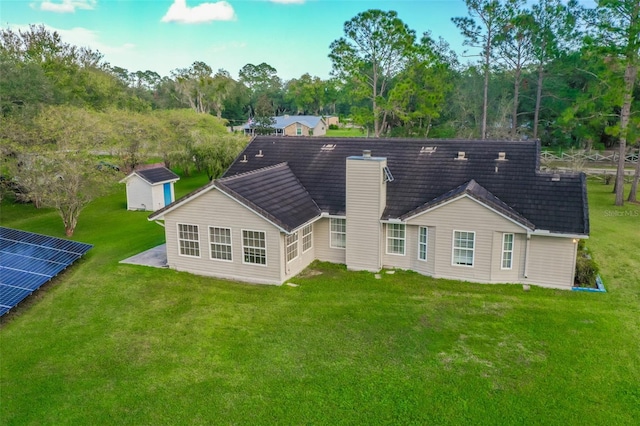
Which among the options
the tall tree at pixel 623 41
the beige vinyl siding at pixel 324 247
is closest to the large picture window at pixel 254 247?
the beige vinyl siding at pixel 324 247

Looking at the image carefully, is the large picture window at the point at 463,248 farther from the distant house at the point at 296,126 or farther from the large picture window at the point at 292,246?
the distant house at the point at 296,126

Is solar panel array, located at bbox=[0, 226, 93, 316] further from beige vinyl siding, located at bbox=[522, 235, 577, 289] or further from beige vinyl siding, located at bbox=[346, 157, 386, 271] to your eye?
beige vinyl siding, located at bbox=[522, 235, 577, 289]

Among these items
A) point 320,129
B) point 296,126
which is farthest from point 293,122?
point 320,129

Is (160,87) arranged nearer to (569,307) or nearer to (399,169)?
(399,169)

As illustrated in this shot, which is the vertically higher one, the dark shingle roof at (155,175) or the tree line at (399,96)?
the tree line at (399,96)

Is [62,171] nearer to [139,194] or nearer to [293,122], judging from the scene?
[139,194]

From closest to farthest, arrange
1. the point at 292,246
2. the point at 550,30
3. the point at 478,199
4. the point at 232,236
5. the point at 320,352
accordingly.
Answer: the point at 320,352 < the point at 478,199 < the point at 232,236 < the point at 292,246 < the point at 550,30

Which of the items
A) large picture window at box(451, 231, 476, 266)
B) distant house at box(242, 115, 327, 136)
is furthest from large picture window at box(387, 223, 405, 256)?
distant house at box(242, 115, 327, 136)
